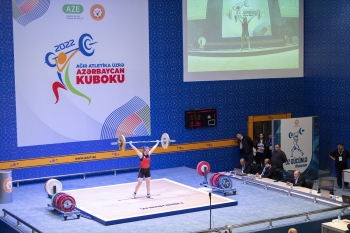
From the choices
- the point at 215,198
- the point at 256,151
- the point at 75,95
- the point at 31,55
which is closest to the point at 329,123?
the point at 256,151

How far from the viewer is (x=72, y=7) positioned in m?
16.1

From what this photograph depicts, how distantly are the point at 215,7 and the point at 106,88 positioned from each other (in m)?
3.94

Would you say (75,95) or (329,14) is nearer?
(75,95)

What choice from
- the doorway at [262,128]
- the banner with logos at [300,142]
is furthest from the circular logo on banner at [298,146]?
the doorway at [262,128]

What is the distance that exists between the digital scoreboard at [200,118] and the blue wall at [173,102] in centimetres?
16

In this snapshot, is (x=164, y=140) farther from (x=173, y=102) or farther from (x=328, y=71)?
(x=328, y=71)

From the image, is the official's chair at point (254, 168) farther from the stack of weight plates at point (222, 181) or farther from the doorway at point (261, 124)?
the stack of weight plates at point (222, 181)

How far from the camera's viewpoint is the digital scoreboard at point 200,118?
58.3ft

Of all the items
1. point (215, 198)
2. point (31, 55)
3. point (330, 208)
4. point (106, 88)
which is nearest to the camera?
point (330, 208)

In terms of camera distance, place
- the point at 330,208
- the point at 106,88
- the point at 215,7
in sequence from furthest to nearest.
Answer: the point at 215,7, the point at 106,88, the point at 330,208

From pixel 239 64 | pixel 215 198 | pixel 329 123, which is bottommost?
pixel 215 198

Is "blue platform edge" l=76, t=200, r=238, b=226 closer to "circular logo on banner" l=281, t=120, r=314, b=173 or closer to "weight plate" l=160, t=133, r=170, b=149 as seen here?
"weight plate" l=160, t=133, r=170, b=149

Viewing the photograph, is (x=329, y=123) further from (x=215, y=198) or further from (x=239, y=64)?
(x=215, y=198)

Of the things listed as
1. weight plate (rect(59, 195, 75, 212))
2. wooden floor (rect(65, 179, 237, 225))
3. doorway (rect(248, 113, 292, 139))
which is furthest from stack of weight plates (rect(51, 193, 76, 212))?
doorway (rect(248, 113, 292, 139))
